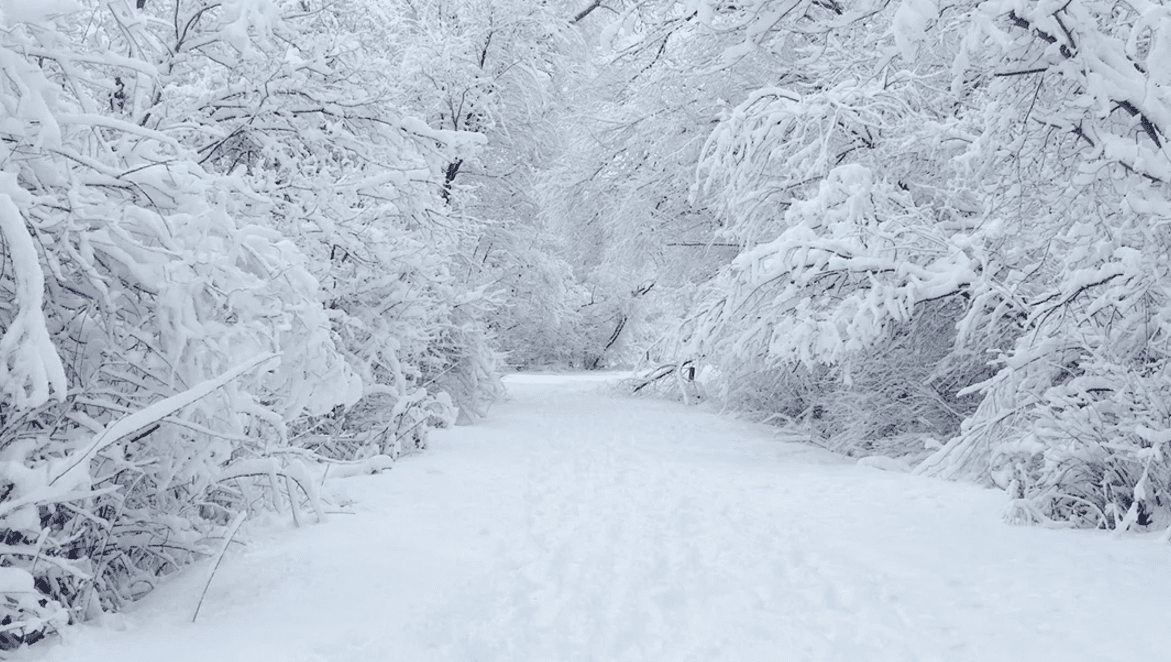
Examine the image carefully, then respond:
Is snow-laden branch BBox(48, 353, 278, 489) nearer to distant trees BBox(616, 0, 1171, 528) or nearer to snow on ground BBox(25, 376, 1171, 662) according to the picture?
snow on ground BBox(25, 376, 1171, 662)

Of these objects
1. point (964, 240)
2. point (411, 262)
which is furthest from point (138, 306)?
point (964, 240)

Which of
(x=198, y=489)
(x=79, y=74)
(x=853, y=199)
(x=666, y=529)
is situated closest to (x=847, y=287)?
(x=853, y=199)

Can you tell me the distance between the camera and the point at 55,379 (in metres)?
2.89

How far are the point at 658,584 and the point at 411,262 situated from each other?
210 inches

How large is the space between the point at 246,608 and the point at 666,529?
119 inches

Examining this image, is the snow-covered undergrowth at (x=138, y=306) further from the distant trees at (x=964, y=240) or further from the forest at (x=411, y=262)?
the distant trees at (x=964, y=240)

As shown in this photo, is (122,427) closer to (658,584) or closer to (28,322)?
(28,322)

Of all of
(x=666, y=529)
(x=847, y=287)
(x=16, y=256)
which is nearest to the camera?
(x=16, y=256)

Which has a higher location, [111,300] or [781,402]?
[111,300]

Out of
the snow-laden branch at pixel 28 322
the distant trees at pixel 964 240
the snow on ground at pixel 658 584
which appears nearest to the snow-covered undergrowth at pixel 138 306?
the snow-laden branch at pixel 28 322

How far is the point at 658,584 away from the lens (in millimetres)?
4812

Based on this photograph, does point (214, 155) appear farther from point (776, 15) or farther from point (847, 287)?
point (847, 287)

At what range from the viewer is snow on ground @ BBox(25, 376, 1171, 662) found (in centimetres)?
374

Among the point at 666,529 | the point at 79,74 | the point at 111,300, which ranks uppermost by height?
the point at 79,74
